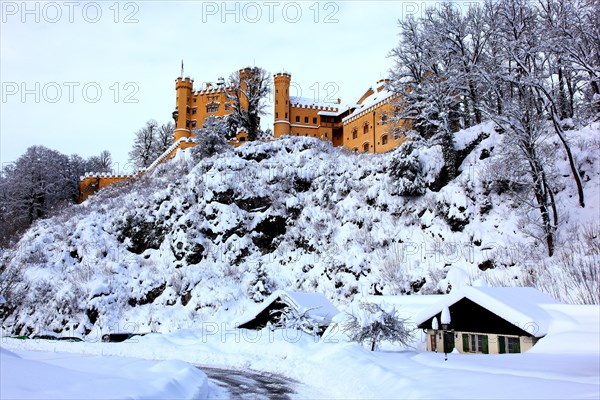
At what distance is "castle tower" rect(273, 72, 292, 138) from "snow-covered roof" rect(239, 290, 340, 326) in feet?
137

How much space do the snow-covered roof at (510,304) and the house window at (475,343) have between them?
158cm

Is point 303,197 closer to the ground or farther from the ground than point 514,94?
closer to the ground

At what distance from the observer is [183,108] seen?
68.9 meters

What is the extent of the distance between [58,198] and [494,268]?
204 feet

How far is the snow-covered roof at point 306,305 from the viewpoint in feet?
90.6

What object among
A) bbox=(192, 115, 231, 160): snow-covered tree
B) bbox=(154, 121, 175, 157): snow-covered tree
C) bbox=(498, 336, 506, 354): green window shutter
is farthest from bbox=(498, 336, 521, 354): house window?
bbox=(154, 121, 175, 157): snow-covered tree

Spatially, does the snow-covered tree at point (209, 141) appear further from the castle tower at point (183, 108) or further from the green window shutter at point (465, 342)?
the green window shutter at point (465, 342)

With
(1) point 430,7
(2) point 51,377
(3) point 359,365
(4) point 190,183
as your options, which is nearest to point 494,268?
(3) point 359,365

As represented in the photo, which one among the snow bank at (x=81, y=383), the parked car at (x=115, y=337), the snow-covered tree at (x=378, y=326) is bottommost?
the parked car at (x=115, y=337)

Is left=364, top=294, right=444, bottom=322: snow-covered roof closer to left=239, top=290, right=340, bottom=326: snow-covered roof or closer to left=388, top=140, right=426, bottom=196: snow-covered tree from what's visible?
left=239, top=290, right=340, bottom=326: snow-covered roof

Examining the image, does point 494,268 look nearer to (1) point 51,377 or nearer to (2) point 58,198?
(1) point 51,377

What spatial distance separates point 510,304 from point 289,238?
24516mm

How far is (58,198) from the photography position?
6856cm

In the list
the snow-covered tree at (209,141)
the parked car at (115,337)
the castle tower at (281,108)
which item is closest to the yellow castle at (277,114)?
the castle tower at (281,108)
